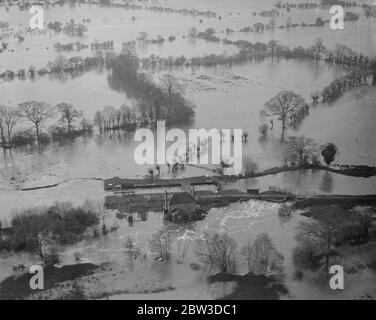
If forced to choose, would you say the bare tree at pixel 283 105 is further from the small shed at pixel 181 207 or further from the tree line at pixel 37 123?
the small shed at pixel 181 207

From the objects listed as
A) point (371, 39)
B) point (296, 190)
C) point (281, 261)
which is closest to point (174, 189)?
point (296, 190)

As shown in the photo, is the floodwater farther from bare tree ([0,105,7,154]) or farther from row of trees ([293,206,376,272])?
row of trees ([293,206,376,272])

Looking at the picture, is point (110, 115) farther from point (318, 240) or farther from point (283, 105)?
point (318, 240)

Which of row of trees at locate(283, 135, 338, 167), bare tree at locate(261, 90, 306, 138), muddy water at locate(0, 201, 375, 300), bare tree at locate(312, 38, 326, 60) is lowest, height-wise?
muddy water at locate(0, 201, 375, 300)

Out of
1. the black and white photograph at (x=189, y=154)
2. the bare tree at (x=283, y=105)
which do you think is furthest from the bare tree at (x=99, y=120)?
the bare tree at (x=283, y=105)

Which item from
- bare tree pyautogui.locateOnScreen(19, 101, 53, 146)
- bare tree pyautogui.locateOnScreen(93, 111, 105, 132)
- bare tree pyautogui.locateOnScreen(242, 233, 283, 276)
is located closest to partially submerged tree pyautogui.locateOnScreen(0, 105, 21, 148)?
bare tree pyautogui.locateOnScreen(19, 101, 53, 146)

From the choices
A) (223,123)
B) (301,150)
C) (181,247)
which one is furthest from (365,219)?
(223,123)
